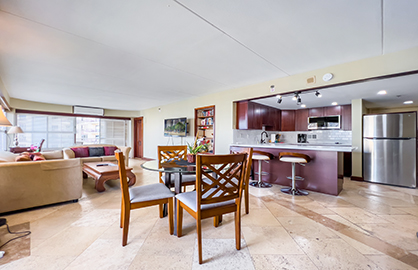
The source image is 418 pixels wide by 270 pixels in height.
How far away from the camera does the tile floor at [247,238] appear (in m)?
1.52

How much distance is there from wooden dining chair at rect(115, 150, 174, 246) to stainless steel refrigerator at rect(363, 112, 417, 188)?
4.88m

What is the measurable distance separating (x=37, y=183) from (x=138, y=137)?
6168mm

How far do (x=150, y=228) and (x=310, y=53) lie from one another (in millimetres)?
3123

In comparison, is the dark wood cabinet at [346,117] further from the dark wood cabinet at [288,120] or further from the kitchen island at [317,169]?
the kitchen island at [317,169]

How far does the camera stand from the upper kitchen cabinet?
459 centimetres

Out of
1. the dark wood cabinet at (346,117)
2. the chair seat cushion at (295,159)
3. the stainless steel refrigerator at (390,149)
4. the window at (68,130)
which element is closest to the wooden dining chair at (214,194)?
the chair seat cushion at (295,159)

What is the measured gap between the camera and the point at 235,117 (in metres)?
4.70

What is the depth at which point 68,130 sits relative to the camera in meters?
7.35

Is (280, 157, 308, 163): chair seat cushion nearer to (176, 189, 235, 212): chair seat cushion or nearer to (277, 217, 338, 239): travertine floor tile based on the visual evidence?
(277, 217, 338, 239): travertine floor tile

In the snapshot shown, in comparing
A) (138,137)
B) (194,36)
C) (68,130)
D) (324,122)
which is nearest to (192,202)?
(194,36)

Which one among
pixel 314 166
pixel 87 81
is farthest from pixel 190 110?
pixel 314 166

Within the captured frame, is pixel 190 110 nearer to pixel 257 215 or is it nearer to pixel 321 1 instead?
pixel 257 215

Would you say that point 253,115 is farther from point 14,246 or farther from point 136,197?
point 14,246

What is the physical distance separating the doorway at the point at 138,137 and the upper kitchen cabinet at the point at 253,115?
528cm
